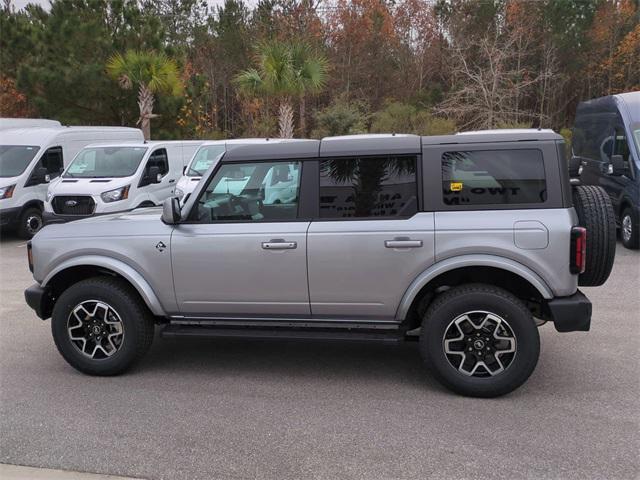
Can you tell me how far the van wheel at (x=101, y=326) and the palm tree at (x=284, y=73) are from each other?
49.1 ft

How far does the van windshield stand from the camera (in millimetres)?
12047

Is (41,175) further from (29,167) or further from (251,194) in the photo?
(251,194)

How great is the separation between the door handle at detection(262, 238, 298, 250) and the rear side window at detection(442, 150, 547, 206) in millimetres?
1142

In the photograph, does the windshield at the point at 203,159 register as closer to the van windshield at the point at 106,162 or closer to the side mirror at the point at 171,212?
the van windshield at the point at 106,162

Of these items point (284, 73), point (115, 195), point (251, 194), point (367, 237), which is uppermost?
point (284, 73)

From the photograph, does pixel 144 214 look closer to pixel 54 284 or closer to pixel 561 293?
pixel 54 284

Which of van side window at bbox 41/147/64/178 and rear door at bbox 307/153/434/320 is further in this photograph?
van side window at bbox 41/147/64/178

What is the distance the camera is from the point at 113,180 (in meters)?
11.7

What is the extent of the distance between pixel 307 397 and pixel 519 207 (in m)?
2.01

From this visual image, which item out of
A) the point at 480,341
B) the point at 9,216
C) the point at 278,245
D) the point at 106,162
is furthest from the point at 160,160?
the point at 480,341

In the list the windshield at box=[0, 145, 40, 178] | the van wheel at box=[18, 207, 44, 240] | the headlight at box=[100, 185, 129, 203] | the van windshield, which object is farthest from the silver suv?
the windshield at box=[0, 145, 40, 178]

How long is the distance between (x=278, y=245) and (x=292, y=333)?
68cm

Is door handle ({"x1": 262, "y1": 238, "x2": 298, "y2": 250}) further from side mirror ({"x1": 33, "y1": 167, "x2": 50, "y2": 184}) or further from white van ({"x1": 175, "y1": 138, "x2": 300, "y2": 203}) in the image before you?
side mirror ({"x1": 33, "y1": 167, "x2": 50, "y2": 184})

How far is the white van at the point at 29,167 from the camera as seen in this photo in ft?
39.8
